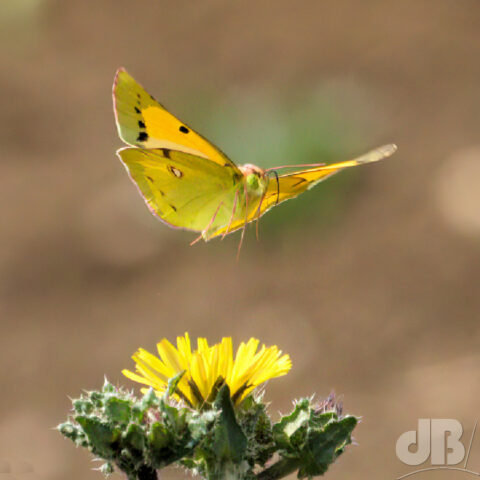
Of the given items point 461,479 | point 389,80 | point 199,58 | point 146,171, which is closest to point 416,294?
point 461,479

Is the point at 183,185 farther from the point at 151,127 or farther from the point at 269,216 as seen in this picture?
the point at 269,216

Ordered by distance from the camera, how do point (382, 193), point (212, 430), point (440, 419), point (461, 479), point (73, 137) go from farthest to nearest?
point (73, 137) → point (382, 193) → point (440, 419) → point (461, 479) → point (212, 430)

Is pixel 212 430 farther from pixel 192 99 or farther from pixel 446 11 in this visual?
pixel 446 11

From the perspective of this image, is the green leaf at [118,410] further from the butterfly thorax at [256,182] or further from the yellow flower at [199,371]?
the butterfly thorax at [256,182]

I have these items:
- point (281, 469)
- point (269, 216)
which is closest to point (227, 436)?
point (281, 469)

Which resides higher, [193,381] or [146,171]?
[146,171]

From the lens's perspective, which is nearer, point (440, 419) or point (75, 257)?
point (440, 419)
